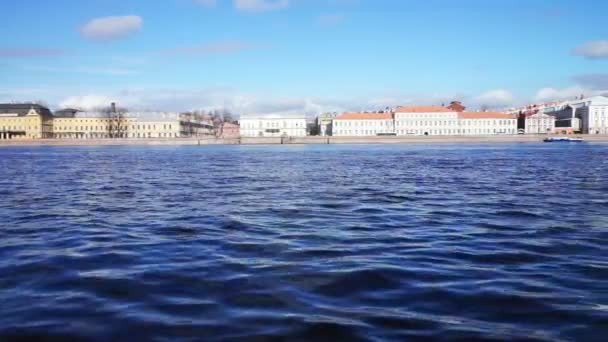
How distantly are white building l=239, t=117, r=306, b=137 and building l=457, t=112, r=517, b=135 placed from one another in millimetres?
39049

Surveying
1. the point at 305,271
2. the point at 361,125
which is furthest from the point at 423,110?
the point at 305,271

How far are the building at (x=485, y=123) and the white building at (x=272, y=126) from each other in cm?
3905

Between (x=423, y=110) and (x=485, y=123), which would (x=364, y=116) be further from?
(x=485, y=123)

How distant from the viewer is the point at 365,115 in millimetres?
139500

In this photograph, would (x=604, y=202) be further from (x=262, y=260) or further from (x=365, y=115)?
(x=365, y=115)

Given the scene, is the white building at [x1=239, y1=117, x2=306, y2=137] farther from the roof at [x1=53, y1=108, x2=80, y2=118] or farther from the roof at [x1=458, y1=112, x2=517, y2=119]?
the roof at [x1=53, y1=108, x2=80, y2=118]

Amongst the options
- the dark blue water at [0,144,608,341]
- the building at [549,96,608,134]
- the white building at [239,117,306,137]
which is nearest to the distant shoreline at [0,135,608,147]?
the white building at [239,117,306,137]

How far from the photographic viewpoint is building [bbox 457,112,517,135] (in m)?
138

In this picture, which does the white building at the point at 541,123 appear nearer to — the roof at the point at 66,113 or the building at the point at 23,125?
the roof at the point at 66,113

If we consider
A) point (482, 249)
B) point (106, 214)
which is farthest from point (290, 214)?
point (482, 249)

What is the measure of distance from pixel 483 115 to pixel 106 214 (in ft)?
449

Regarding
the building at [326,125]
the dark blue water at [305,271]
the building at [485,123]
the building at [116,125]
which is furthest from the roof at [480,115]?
the dark blue water at [305,271]

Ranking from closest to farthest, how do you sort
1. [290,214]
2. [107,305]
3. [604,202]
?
[107,305] → [290,214] → [604,202]

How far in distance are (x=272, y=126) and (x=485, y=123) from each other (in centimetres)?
5169
